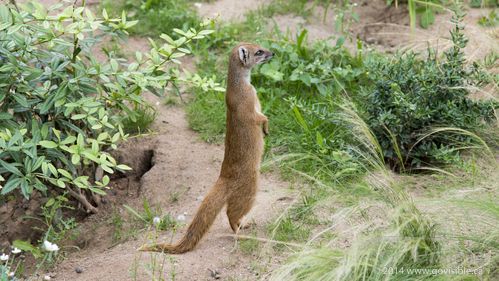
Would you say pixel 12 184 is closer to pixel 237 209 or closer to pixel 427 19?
pixel 237 209

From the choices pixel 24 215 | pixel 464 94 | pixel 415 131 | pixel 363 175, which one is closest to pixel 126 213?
pixel 24 215

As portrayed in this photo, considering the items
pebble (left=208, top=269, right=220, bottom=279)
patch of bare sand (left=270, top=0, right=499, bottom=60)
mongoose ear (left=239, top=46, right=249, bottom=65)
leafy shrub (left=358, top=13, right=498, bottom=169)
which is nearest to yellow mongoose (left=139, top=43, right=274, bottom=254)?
mongoose ear (left=239, top=46, right=249, bottom=65)

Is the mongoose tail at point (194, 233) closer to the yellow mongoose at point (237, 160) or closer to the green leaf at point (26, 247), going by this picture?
the yellow mongoose at point (237, 160)

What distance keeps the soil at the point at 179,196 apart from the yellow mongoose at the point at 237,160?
130 mm

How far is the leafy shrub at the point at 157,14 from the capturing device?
6.77 metres

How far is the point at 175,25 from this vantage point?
6777mm

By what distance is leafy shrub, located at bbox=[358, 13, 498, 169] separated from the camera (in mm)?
5062

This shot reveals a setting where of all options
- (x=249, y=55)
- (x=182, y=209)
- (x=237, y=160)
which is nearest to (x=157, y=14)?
(x=249, y=55)

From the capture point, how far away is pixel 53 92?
4613 millimetres

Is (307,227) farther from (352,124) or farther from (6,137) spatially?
(6,137)

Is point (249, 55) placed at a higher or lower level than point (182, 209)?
higher

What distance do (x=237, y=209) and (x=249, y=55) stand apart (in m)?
1.01

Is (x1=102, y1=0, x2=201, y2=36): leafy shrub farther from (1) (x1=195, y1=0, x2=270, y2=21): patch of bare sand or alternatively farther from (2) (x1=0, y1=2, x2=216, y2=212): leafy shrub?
(2) (x1=0, y1=2, x2=216, y2=212): leafy shrub

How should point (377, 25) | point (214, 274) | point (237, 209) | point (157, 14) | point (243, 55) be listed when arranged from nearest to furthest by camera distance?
point (214, 274) → point (237, 209) → point (243, 55) → point (157, 14) → point (377, 25)
